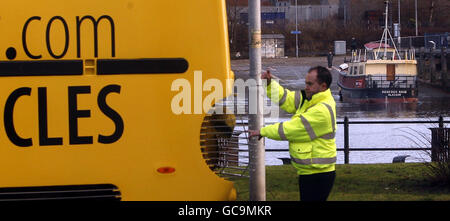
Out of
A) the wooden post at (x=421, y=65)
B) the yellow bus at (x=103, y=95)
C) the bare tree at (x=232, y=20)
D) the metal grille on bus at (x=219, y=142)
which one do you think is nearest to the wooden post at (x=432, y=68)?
the wooden post at (x=421, y=65)

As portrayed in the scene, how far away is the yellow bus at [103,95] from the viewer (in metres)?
4.92

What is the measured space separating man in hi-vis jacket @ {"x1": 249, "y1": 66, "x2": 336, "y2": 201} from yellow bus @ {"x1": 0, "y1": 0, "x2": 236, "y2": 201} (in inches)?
33.2

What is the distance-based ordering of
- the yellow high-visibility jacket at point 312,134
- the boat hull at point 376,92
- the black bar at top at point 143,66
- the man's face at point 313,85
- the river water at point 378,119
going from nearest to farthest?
the black bar at top at point 143,66
the yellow high-visibility jacket at point 312,134
the man's face at point 313,85
the river water at point 378,119
the boat hull at point 376,92

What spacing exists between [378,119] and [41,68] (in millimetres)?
32441

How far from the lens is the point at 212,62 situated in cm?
510

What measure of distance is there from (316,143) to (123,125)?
161 cm

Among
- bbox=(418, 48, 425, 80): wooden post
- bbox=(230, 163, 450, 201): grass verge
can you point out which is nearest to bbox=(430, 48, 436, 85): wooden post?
bbox=(418, 48, 425, 80): wooden post

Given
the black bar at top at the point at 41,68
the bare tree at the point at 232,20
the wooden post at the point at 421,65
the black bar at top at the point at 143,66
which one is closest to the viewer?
the black bar at top at the point at 41,68

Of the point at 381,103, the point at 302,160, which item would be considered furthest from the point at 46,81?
the point at 381,103

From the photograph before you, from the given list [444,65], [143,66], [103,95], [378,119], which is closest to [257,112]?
[143,66]

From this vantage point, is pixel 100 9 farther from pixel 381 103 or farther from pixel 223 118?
pixel 381 103

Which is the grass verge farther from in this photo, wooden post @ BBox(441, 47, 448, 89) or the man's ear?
wooden post @ BBox(441, 47, 448, 89)

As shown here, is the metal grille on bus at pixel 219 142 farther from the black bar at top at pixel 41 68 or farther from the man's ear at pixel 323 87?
the black bar at top at pixel 41 68

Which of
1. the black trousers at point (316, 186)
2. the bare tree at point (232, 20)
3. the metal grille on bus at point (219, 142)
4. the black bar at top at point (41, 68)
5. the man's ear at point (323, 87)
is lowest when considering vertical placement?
the black trousers at point (316, 186)
